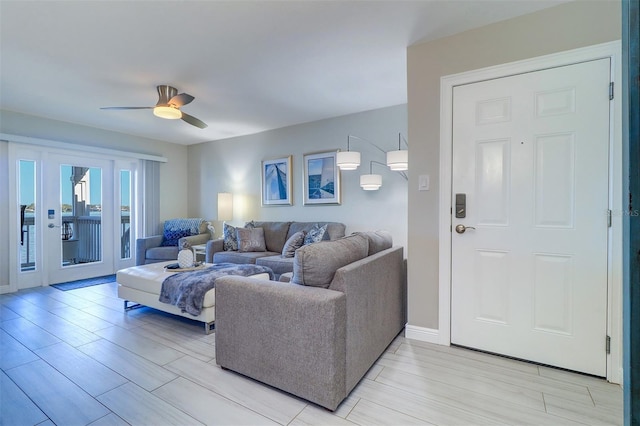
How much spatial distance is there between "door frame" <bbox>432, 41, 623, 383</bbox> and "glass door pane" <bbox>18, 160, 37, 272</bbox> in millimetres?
5395

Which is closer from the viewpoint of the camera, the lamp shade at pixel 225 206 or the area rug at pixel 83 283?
the area rug at pixel 83 283

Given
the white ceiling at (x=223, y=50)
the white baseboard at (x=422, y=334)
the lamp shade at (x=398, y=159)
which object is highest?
the white ceiling at (x=223, y=50)

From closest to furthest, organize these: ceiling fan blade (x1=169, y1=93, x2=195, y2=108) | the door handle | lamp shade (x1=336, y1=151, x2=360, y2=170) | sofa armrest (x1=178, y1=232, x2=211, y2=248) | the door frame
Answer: the door frame < the door handle < ceiling fan blade (x1=169, y1=93, x2=195, y2=108) < lamp shade (x1=336, y1=151, x2=360, y2=170) < sofa armrest (x1=178, y1=232, x2=211, y2=248)

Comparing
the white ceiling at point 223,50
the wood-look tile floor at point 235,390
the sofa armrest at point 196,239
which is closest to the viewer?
the wood-look tile floor at point 235,390

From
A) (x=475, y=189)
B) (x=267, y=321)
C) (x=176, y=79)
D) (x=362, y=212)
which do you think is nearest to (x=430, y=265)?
(x=475, y=189)

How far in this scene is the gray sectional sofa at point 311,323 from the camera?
1494 mm

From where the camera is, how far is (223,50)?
2.41 metres

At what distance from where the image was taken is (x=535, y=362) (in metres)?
1.96

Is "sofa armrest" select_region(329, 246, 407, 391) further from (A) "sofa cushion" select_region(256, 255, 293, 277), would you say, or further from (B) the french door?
(B) the french door

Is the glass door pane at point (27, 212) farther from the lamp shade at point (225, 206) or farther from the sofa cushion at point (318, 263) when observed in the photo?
the sofa cushion at point (318, 263)

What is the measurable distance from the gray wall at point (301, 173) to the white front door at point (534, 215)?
1556 millimetres

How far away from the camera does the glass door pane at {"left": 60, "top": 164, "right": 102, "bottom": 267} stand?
14.4ft

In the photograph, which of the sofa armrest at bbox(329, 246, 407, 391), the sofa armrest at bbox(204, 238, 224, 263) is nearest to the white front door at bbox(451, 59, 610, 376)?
the sofa armrest at bbox(329, 246, 407, 391)

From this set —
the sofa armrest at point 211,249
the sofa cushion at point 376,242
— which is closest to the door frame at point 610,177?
the sofa cushion at point 376,242
